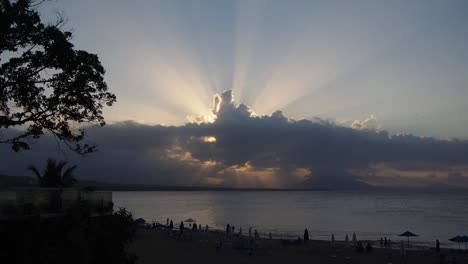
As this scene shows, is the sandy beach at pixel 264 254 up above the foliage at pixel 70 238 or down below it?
below

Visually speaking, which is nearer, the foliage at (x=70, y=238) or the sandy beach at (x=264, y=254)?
the foliage at (x=70, y=238)

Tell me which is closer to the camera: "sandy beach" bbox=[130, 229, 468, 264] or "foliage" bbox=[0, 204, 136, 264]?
"foliage" bbox=[0, 204, 136, 264]

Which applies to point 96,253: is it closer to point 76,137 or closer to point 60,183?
point 76,137

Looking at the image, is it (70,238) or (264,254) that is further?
(264,254)

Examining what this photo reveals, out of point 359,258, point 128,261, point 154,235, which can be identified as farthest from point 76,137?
point 154,235

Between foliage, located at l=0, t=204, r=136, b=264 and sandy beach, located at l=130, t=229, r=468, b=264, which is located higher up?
foliage, located at l=0, t=204, r=136, b=264

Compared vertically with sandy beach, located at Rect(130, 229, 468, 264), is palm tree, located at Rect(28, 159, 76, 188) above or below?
above

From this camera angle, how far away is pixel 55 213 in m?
13.1

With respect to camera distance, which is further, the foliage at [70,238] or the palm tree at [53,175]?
the palm tree at [53,175]

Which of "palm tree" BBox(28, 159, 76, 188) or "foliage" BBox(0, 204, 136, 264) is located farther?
"palm tree" BBox(28, 159, 76, 188)

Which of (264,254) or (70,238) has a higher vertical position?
(70,238)

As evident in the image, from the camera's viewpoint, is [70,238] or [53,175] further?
[53,175]

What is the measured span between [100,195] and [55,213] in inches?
117

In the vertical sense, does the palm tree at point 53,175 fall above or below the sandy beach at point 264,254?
above
